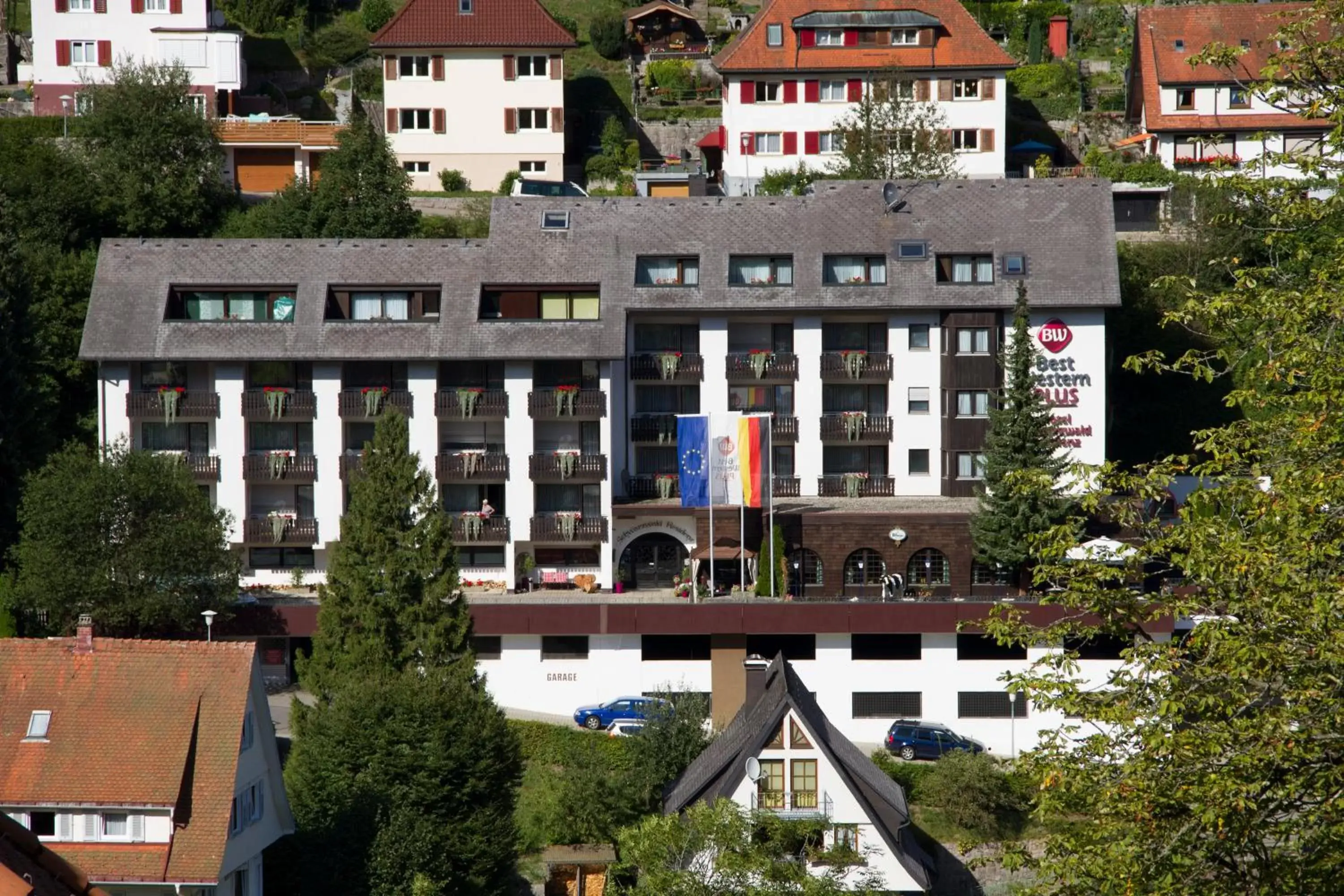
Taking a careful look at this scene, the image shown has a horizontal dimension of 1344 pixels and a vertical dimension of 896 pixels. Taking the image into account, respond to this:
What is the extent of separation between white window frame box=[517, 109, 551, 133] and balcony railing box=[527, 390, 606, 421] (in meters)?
30.2

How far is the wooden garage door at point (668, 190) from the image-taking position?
93312 millimetres

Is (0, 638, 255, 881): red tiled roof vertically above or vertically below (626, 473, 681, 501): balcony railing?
below

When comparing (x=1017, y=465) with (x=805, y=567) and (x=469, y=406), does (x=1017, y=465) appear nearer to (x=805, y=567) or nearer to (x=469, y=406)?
(x=805, y=567)

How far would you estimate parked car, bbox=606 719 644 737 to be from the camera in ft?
199

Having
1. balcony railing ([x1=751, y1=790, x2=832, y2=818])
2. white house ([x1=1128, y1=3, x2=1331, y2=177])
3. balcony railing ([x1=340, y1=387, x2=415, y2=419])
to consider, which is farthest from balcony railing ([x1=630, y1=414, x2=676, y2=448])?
white house ([x1=1128, y1=3, x2=1331, y2=177])

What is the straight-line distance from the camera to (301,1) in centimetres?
11400

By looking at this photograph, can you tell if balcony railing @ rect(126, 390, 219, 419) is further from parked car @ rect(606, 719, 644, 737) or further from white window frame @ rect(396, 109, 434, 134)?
white window frame @ rect(396, 109, 434, 134)

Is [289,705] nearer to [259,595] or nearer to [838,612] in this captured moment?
[259,595]

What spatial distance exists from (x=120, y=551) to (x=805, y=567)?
20.9 meters

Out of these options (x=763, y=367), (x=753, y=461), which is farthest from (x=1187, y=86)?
(x=753, y=461)

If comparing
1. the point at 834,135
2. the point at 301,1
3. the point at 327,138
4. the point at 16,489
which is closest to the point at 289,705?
the point at 16,489

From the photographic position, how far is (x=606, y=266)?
7144cm

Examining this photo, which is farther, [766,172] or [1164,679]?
[766,172]

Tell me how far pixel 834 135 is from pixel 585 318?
28025 millimetres
